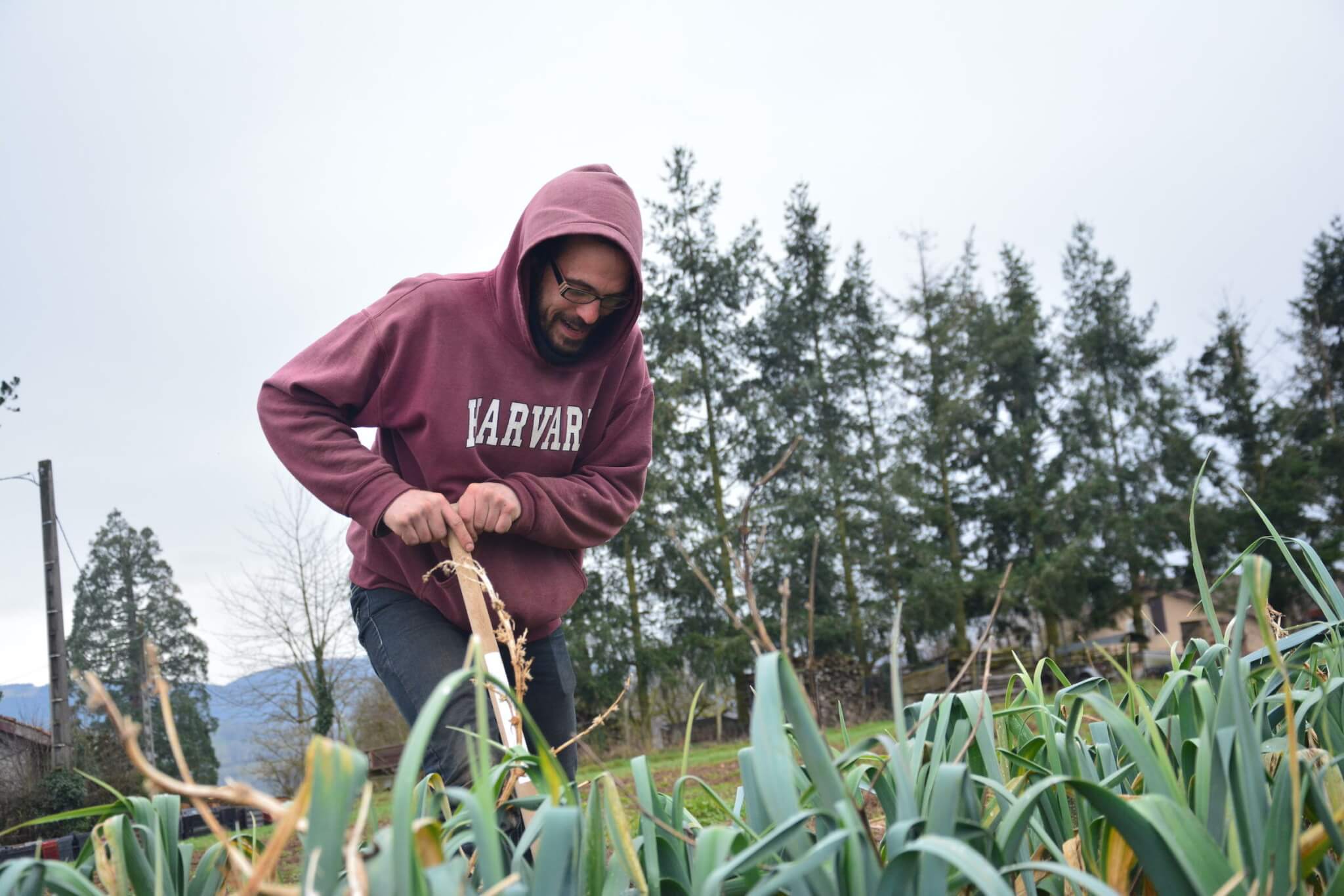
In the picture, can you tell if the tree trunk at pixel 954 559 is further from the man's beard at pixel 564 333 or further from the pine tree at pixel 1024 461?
the man's beard at pixel 564 333

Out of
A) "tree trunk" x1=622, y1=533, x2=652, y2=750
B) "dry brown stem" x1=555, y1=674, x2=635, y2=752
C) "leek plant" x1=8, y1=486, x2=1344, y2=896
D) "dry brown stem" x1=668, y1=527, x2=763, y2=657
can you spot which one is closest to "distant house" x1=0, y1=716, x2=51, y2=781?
"tree trunk" x1=622, y1=533, x2=652, y2=750

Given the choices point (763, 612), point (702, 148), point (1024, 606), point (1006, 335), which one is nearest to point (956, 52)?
point (1006, 335)

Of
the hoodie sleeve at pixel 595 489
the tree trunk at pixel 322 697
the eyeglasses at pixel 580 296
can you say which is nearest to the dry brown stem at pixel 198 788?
the hoodie sleeve at pixel 595 489

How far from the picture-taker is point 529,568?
2.43 meters

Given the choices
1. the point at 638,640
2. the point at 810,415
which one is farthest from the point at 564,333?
the point at 810,415

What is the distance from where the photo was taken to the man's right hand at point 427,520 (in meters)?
1.98

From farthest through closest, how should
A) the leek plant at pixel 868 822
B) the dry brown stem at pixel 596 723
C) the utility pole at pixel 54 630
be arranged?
the utility pole at pixel 54 630
the dry brown stem at pixel 596 723
the leek plant at pixel 868 822

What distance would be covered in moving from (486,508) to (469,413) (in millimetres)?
337

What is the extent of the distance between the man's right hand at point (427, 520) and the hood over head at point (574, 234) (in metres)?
0.61

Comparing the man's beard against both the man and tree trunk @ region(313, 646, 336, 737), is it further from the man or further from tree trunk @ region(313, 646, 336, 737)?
tree trunk @ region(313, 646, 336, 737)

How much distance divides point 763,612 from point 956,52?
33226 mm

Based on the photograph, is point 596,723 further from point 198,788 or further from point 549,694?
point 549,694

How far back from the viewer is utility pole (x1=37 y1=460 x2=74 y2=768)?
623 inches

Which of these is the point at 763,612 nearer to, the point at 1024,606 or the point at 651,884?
the point at 1024,606
